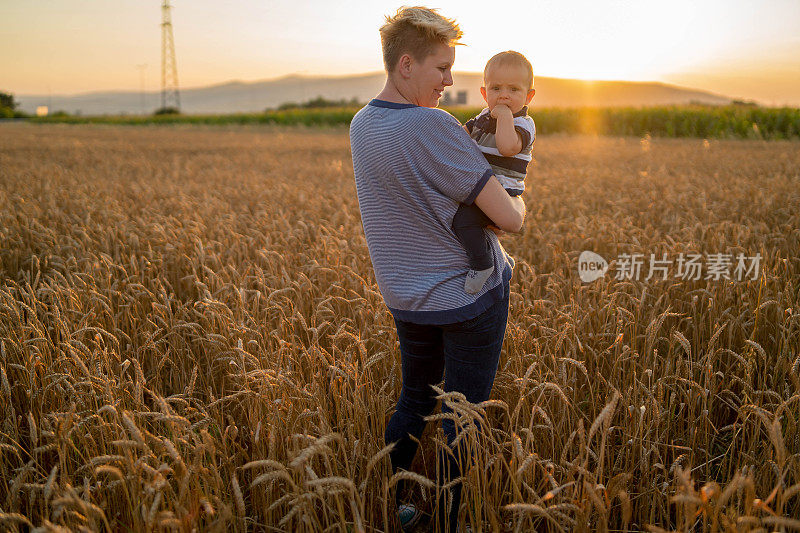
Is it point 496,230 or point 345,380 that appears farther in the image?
point 345,380

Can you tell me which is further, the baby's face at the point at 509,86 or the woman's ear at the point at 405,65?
the baby's face at the point at 509,86

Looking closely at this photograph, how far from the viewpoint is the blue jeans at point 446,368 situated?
1.95m

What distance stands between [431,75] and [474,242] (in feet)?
1.82

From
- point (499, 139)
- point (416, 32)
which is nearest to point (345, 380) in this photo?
point (499, 139)

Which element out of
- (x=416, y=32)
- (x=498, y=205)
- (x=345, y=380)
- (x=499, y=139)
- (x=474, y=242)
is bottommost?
(x=345, y=380)

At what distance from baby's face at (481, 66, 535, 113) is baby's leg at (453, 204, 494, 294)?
42cm

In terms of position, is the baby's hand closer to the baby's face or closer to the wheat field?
the baby's face

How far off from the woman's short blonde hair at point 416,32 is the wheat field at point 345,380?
112 cm

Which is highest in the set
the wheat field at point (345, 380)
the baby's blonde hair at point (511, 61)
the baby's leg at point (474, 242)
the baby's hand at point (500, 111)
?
the baby's blonde hair at point (511, 61)

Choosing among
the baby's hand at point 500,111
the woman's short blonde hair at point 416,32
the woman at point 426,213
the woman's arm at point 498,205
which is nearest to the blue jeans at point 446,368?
the woman at point 426,213

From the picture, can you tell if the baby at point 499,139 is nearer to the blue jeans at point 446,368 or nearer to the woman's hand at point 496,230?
the woman's hand at point 496,230

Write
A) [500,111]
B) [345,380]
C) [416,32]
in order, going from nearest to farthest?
[416,32] → [500,111] → [345,380]

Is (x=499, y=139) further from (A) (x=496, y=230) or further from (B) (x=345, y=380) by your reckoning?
(B) (x=345, y=380)

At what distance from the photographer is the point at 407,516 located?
2174 mm
